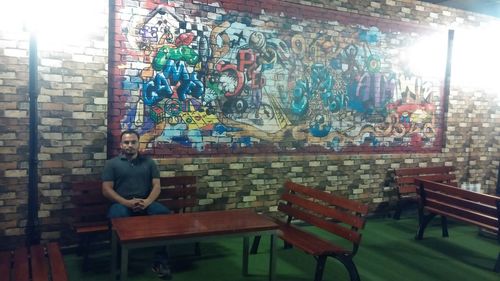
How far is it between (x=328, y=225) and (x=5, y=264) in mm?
3110

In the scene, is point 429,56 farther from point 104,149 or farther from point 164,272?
point 164,272

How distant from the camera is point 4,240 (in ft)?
15.0

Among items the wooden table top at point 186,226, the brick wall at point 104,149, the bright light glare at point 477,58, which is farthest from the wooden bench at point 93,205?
the bright light glare at point 477,58

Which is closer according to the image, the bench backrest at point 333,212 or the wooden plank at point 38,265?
the wooden plank at point 38,265

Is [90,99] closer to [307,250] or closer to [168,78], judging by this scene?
[168,78]

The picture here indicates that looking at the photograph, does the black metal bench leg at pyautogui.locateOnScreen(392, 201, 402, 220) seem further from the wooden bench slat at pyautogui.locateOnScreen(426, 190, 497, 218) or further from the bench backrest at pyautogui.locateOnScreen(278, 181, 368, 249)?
the bench backrest at pyautogui.locateOnScreen(278, 181, 368, 249)

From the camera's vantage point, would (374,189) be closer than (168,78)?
No

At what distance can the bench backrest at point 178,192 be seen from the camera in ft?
16.9

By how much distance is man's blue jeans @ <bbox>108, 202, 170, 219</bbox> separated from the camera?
4375 mm

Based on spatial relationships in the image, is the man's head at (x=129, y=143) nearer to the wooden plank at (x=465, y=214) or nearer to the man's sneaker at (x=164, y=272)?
the man's sneaker at (x=164, y=272)

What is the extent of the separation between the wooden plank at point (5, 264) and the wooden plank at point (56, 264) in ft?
1.02

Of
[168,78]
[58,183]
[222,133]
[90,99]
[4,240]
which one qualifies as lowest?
[4,240]

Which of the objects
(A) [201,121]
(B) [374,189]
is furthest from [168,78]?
(B) [374,189]

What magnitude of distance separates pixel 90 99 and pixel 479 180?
750 cm
